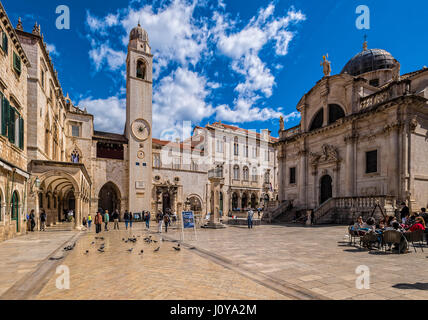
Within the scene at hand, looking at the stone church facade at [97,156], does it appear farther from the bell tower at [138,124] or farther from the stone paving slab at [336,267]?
the stone paving slab at [336,267]

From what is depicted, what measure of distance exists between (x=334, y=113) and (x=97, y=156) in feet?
91.8

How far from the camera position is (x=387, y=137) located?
2025cm

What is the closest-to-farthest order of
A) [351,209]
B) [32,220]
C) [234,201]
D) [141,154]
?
[32,220], [351,209], [141,154], [234,201]

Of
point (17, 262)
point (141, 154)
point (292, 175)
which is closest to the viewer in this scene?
point (17, 262)

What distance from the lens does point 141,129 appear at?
Result: 35875 mm

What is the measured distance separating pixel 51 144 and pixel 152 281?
73.3ft

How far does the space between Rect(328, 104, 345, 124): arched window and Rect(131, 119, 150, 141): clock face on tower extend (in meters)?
22.3

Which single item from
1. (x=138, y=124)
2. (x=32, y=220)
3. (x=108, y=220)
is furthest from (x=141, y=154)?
(x=32, y=220)

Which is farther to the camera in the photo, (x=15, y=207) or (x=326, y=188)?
(x=326, y=188)

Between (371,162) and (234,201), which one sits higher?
(371,162)

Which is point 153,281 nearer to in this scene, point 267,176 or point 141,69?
point 141,69

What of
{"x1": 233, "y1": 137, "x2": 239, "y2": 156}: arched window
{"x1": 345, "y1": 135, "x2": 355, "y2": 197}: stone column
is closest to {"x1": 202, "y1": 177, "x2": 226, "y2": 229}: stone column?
{"x1": 345, "y1": 135, "x2": 355, "y2": 197}: stone column
